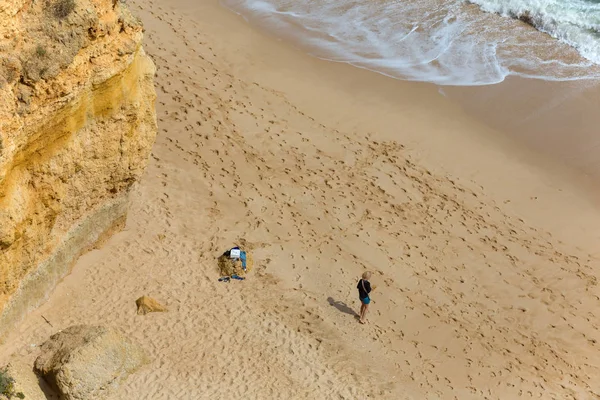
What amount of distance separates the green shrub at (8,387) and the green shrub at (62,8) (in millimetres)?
4032

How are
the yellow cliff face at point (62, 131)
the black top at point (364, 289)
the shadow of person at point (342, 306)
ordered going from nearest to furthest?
the yellow cliff face at point (62, 131)
the black top at point (364, 289)
the shadow of person at point (342, 306)

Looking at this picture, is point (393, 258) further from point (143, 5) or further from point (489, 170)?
point (143, 5)

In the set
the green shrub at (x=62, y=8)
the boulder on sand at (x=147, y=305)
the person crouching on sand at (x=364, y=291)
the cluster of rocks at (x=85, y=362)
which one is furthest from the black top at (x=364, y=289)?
the green shrub at (x=62, y=8)

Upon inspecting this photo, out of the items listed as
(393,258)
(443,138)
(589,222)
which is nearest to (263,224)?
(393,258)

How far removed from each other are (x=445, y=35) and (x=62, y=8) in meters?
12.7

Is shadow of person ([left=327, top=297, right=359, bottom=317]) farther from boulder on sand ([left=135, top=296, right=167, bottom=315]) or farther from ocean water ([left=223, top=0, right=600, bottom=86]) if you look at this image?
ocean water ([left=223, top=0, right=600, bottom=86])

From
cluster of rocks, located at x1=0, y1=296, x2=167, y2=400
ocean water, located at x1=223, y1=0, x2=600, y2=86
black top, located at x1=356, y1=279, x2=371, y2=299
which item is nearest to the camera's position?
cluster of rocks, located at x1=0, y1=296, x2=167, y2=400

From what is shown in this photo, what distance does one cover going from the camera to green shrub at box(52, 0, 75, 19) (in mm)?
7770

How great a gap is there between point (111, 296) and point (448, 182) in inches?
282

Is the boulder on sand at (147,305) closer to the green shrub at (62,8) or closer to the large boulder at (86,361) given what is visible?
the large boulder at (86,361)

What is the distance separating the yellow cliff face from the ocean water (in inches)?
343

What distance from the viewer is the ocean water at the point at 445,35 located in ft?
55.9

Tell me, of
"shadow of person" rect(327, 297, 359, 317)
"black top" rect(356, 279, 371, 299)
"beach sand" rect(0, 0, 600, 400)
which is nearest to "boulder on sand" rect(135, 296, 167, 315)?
"beach sand" rect(0, 0, 600, 400)

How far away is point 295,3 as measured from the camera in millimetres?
19391
